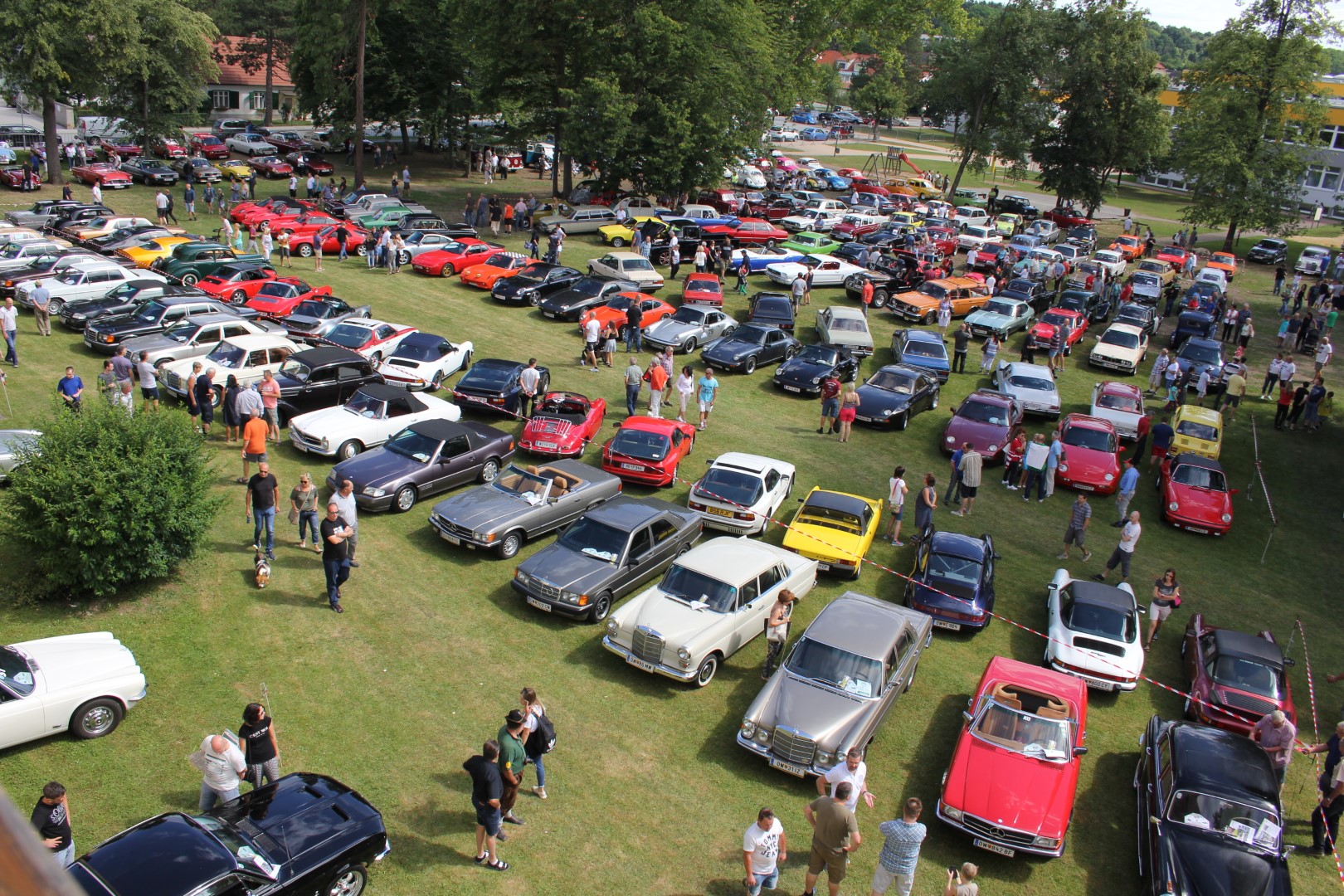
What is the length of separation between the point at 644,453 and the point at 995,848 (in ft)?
34.8

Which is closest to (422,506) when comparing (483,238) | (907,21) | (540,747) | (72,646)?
(72,646)

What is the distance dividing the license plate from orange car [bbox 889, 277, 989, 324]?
83.4ft

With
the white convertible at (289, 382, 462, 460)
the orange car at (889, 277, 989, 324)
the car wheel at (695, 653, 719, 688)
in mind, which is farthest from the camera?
the orange car at (889, 277, 989, 324)

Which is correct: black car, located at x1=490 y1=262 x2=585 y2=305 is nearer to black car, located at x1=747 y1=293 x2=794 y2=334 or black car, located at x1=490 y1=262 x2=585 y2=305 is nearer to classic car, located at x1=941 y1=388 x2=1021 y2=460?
black car, located at x1=747 y1=293 x2=794 y2=334

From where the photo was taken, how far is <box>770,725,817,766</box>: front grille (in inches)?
457

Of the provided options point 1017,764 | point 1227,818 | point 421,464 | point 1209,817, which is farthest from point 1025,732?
point 421,464

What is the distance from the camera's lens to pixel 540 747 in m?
10.6

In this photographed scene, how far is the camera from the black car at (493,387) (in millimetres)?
21938

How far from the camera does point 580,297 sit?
101 feet

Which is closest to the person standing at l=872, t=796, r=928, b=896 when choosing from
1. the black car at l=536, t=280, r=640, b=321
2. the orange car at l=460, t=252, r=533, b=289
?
the black car at l=536, t=280, r=640, b=321

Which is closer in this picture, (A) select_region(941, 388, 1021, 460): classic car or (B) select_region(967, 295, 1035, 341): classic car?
(A) select_region(941, 388, 1021, 460): classic car

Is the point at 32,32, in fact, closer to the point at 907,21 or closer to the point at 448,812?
the point at 448,812

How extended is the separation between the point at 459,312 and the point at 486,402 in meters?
9.36

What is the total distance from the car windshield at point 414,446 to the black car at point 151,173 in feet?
114
